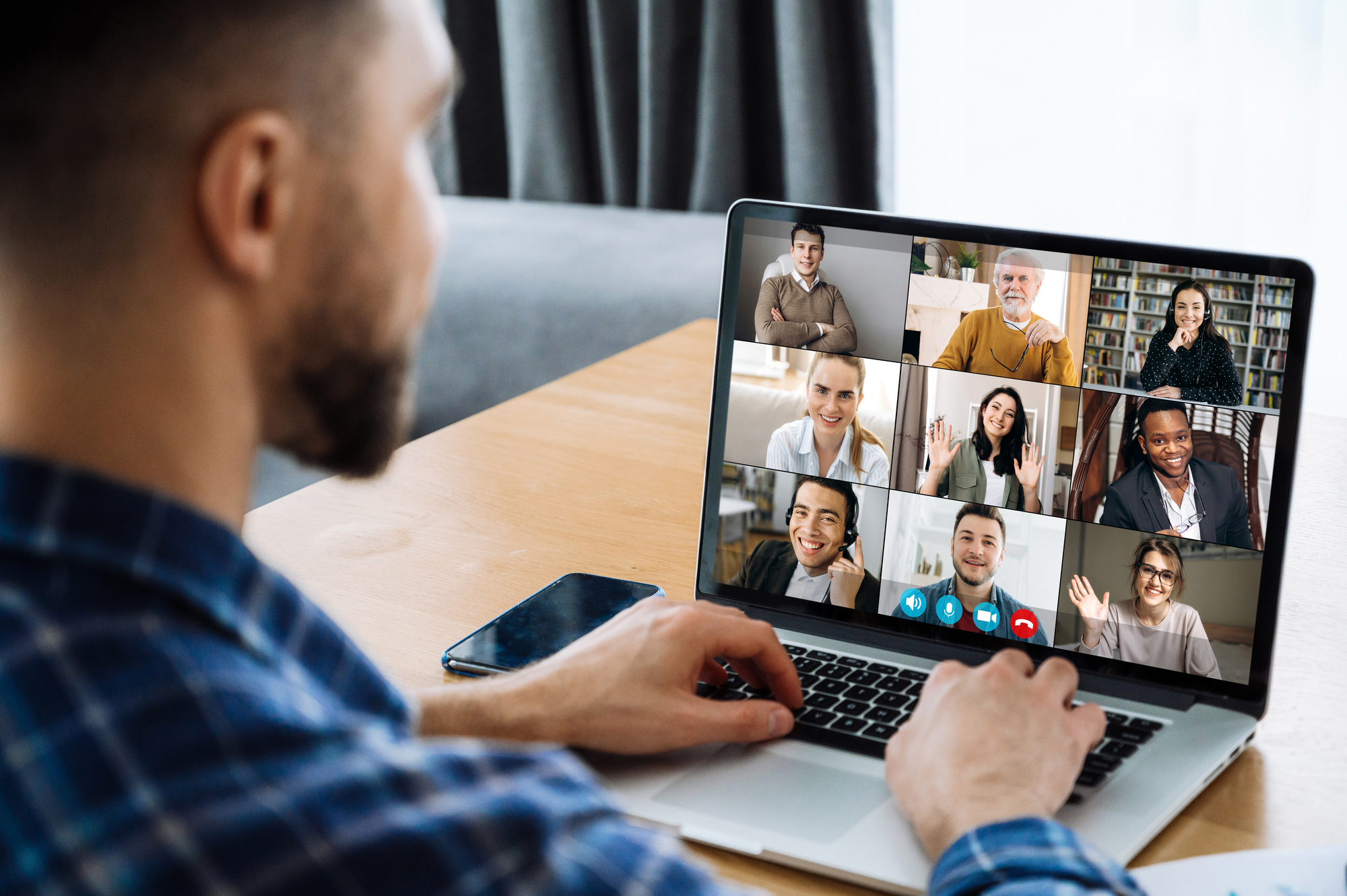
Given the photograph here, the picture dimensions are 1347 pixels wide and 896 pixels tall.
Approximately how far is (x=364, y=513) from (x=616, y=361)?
20.4 inches

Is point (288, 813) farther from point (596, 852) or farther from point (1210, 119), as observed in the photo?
point (1210, 119)

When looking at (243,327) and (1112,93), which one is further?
(1112,93)

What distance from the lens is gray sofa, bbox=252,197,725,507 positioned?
2.14m

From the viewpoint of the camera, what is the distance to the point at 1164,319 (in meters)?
0.74

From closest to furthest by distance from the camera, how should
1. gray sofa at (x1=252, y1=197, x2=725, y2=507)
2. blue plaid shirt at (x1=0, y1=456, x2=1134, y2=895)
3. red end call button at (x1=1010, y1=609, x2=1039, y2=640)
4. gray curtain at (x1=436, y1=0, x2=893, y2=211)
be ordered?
blue plaid shirt at (x1=0, y1=456, x2=1134, y2=895) → red end call button at (x1=1010, y1=609, x2=1039, y2=640) → gray sofa at (x1=252, y1=197, x2=725, y2=507) → gray curtain at (x1=436, y1=0, x2=893, y2=211)

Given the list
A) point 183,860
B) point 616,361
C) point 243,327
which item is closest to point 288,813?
point 183,860

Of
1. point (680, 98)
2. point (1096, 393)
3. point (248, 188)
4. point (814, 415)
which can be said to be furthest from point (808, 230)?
point (680, 98)

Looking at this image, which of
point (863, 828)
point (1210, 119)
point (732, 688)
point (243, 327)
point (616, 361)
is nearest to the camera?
point (243, 327)

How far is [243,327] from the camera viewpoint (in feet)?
1.42

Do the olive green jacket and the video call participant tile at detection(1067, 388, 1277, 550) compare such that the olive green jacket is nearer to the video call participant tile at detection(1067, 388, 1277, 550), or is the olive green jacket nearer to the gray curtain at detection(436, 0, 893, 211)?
the video call participant tile at detection(1067, 388, 1277, 550)

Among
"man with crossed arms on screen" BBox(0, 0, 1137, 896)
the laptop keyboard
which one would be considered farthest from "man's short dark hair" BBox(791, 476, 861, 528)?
"man with crossed arms on screen" BBox(0, 0, 1137, 896)

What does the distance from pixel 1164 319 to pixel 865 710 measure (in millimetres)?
329

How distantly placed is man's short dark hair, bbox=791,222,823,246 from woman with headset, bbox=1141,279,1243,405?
246 millimetres

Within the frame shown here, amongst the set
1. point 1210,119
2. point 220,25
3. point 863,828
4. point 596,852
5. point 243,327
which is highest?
point 1210,119
